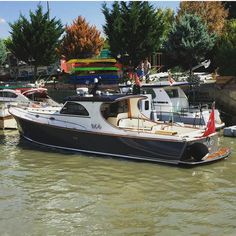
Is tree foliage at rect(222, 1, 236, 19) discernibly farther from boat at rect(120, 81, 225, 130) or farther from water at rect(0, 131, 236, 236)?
water at rect(0, 131, 236, 236)

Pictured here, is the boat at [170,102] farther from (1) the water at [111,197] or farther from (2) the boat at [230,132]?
(1) the water at [111,197]

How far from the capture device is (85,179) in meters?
13.4

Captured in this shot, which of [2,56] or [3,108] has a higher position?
[2,56]

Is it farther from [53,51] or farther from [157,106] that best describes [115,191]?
[53,51]

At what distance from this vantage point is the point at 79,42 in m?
39.0

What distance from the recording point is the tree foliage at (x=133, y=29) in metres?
30.0

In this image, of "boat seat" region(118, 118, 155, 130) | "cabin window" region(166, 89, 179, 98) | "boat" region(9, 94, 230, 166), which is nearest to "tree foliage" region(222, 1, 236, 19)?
"cabin window" region(166, 89, 179, 98)

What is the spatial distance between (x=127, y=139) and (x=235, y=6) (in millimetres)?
35633

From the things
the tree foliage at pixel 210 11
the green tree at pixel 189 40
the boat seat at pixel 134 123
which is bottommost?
the boat seat at pixel 134 123

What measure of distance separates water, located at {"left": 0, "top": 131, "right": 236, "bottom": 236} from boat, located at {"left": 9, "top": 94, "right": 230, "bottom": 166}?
0.41 meters

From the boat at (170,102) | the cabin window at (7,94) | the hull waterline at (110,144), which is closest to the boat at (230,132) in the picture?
the boat at (170,102)

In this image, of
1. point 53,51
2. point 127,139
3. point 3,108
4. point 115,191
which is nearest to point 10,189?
point 115,191

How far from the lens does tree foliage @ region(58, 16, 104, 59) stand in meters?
39.0

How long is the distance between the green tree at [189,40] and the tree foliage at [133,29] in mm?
1110
